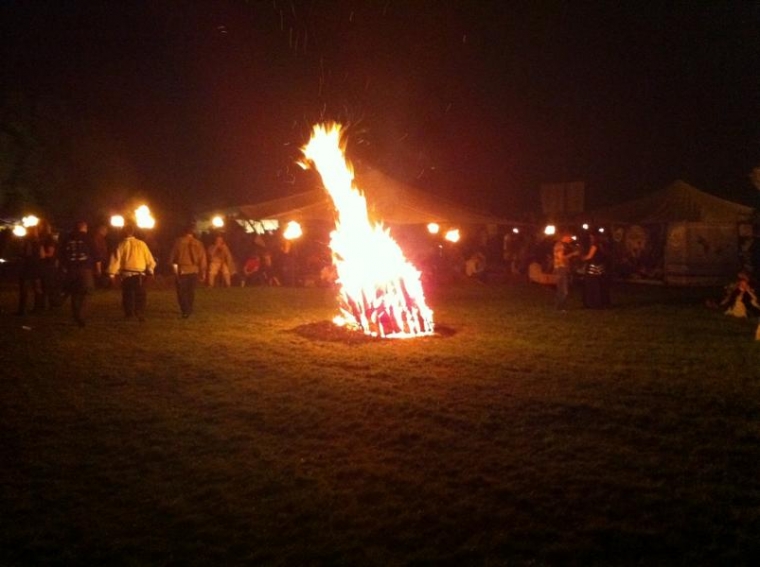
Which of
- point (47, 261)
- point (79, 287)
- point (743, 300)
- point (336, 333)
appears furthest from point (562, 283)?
point (47, 261)

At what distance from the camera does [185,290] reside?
46.1 ft

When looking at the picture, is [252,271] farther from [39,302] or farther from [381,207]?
[39,302]

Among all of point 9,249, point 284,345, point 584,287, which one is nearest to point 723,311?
point 584,287

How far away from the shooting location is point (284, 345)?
10.9m

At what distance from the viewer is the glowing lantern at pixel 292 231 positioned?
22.3 metres

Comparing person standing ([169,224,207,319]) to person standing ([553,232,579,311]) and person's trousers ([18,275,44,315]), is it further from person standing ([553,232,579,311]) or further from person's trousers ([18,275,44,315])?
person standing ([553,232,579,311])

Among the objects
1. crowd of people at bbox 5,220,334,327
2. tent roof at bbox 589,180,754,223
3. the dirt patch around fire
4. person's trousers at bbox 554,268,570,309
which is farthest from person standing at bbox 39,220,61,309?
tent roof at bbox 589,180,754,223

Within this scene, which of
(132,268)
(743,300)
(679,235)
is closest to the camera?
(132,268)

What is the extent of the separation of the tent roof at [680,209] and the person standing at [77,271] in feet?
64.3

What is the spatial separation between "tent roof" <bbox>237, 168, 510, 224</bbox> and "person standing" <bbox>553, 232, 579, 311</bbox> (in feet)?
25.9

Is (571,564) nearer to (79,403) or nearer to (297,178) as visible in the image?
(79,403)

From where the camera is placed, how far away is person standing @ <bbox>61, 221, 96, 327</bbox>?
491 inches

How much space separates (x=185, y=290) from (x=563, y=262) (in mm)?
7822

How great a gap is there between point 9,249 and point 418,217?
13.3 meters
